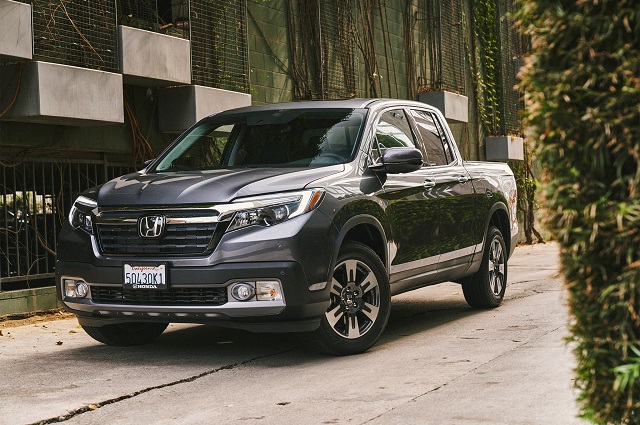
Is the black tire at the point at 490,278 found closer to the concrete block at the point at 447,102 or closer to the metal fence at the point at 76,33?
the metal fence at the point at 76,33

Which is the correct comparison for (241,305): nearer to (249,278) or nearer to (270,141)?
(249,278)

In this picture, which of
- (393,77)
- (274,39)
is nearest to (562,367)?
(274,39)

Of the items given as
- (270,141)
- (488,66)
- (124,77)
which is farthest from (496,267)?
(488,66)

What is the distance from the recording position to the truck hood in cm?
667

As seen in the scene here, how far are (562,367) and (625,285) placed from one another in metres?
3.25

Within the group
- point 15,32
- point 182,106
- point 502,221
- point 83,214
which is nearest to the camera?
point 83,214

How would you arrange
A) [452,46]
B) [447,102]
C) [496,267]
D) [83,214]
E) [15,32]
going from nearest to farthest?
[83,214], [15,32], [496,267], [447,102], [452,46]

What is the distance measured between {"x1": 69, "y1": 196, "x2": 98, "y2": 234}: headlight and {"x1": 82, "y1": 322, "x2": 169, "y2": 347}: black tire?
Result: 0.83 meters

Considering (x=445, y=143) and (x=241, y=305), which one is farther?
(x=445, y=143)

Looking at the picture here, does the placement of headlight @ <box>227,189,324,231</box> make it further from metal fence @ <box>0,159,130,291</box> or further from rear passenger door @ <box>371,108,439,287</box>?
metal fence @ <box>0,159,130,291</box>

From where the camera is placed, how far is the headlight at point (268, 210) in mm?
6562

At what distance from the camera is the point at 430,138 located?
900 centimetres

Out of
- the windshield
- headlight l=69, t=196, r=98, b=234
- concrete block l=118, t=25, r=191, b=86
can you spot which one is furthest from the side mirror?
concrete block l=118, t=25, r=191, b=86

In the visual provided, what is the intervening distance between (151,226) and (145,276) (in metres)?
0.33
